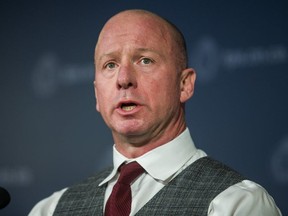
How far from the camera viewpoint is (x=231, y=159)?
259 centimetres

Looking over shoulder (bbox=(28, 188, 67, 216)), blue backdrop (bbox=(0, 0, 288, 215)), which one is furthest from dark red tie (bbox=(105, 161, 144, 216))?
blue backdrop (bbox=(0, 0, 288, 215))

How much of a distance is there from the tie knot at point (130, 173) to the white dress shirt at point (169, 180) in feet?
0.04

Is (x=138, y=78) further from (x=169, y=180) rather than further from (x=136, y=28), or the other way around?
(x=169, y=180)

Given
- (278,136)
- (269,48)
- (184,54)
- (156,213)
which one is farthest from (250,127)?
(156,213)

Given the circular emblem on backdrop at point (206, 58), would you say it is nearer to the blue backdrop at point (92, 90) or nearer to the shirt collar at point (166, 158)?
the blue backdrop at point (92, 90)

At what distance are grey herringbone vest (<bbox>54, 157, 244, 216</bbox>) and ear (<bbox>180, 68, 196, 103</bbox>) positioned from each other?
0.65 feet

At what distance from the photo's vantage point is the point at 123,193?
1836mm

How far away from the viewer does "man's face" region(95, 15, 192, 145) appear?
1797mm

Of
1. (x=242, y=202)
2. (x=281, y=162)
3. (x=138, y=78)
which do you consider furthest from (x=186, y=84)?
(x=281, y=162)

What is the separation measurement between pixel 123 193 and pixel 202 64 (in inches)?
38.2

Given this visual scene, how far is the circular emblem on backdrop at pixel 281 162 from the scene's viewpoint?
8.11 feet

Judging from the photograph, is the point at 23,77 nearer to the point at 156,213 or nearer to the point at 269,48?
the point at 269,48

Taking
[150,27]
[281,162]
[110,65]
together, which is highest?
[150,27]

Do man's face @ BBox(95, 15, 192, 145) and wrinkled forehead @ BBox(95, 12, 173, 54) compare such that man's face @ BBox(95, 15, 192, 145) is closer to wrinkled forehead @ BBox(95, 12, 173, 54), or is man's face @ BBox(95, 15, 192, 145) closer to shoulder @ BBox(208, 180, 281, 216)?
wrinkled forehead @ BBox(95, 12, 173, 54)
